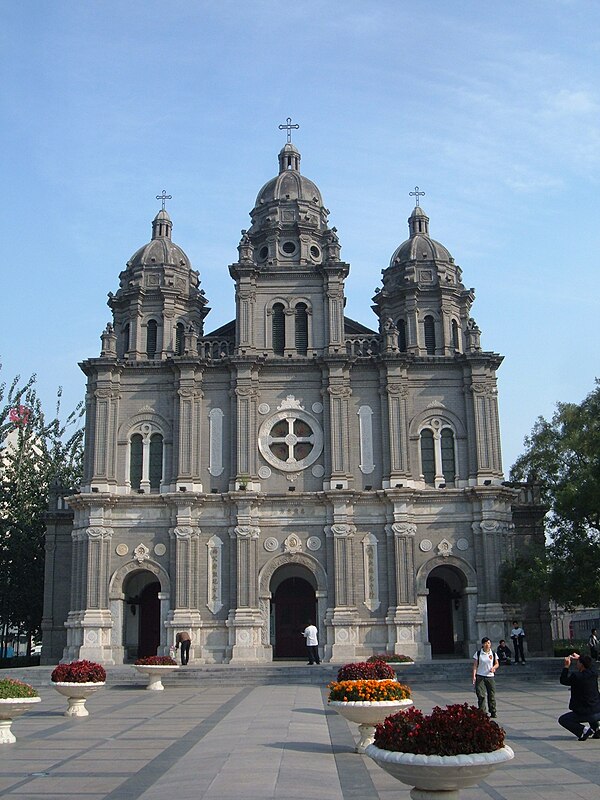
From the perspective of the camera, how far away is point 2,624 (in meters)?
52.1

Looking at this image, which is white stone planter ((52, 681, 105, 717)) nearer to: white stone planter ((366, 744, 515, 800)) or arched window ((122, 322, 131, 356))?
white stone planter ((366, 744, 515, 800))

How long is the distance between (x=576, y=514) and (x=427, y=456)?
11.0m

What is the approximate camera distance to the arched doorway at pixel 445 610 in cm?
4325

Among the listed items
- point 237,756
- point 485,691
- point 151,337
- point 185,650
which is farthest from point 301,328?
point 237,756

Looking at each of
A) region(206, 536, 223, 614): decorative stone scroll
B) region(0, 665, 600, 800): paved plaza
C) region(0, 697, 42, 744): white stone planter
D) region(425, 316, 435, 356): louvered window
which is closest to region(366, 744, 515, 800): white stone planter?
region(0, 665, 600, 800): paved plaza

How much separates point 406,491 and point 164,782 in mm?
29185

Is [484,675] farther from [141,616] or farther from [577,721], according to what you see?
[141,616]

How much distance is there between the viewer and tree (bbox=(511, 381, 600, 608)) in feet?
108

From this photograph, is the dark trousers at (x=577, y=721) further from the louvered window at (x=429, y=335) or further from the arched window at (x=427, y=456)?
the louvered window at (x=429, y=335)

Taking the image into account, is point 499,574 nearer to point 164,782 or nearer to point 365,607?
point 365,607

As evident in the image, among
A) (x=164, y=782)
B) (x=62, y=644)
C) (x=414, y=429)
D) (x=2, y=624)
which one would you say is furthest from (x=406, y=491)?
(x=164, y=782)

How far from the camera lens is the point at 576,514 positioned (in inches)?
1324

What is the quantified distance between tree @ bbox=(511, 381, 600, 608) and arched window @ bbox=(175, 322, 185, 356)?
18.7 metres

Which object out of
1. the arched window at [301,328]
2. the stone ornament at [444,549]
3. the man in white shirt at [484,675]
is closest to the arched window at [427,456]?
the stone ornament at [444,549]
